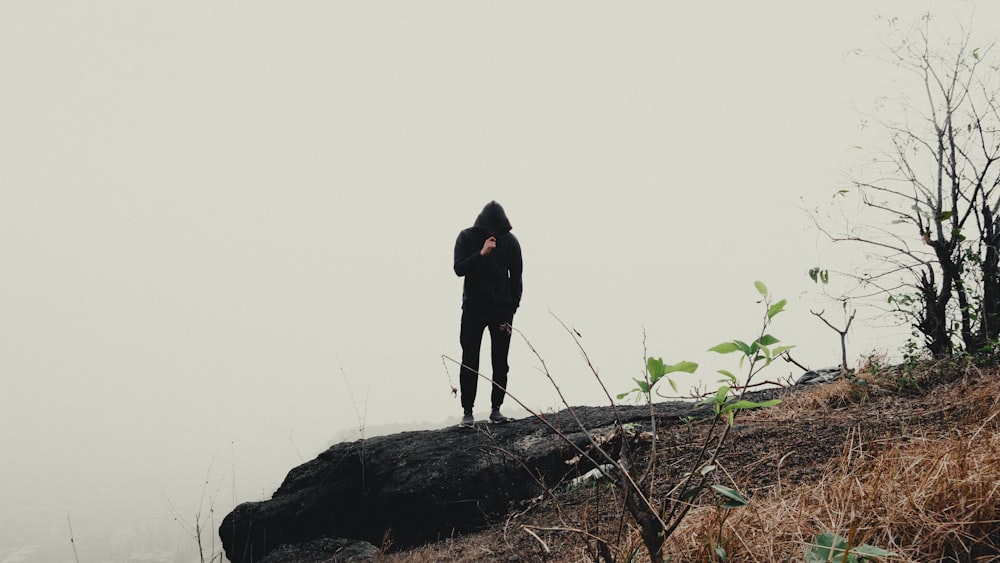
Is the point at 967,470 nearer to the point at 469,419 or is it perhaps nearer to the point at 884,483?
the point at 884,483

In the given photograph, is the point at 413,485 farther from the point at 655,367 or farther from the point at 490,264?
the point at 655,367

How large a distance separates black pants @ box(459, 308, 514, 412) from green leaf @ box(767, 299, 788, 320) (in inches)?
151

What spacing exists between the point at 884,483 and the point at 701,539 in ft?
2.24

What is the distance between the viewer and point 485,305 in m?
5.14

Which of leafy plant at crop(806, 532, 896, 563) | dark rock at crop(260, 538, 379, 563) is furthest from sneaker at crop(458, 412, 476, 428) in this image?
leafy plant at crop(806, 532, 896, 563)

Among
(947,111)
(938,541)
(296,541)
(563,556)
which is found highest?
(947,111)

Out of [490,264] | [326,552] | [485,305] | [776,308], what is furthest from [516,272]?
[776,308]

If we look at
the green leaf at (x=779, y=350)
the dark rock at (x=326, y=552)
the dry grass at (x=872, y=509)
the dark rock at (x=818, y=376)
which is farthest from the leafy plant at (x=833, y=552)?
the dark rock at (x=818, y=376)

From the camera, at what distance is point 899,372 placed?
4.29 meters

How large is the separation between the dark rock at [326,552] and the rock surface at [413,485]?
18cm

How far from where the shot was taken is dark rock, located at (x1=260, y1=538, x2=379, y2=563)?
4.01m

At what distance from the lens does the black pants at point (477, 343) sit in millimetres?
5133

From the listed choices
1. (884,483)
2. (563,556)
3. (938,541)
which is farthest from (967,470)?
(563,556)

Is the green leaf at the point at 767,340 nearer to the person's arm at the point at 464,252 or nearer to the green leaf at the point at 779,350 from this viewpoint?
the green leaf at the point at 779,350
